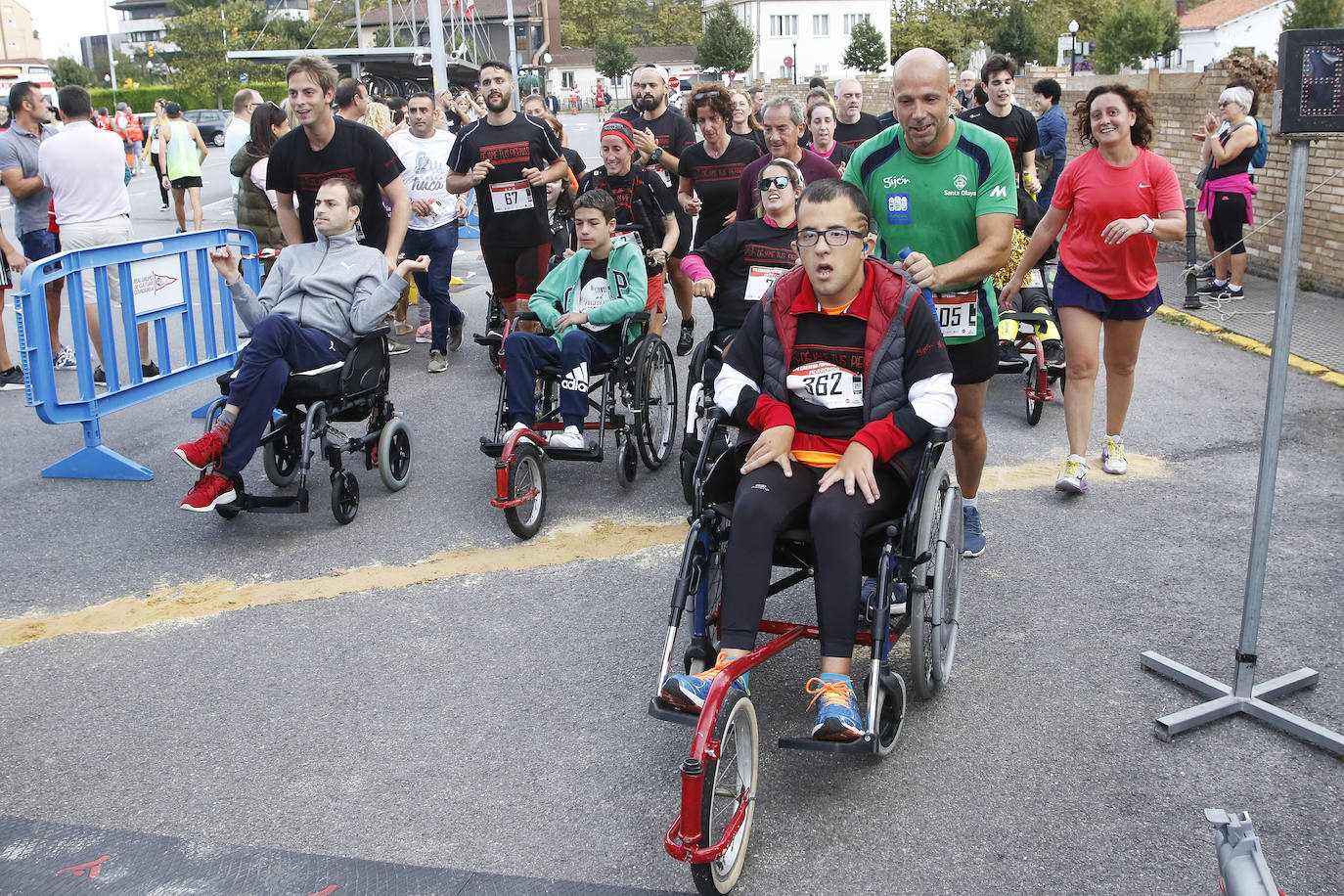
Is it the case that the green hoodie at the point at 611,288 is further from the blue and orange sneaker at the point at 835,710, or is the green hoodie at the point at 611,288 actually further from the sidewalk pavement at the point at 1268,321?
the sidewalk pavement at the point at 1268,321

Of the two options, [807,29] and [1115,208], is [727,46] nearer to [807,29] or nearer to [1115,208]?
[807,29]

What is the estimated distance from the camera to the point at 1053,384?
8.38 m

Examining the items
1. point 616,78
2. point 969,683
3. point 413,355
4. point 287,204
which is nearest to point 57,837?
point 969,683

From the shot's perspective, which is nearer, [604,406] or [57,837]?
[57,837]

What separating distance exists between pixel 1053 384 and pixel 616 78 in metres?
104

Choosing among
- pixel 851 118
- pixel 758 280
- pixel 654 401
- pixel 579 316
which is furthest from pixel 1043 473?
pixel 851 118

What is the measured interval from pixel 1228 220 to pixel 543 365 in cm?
762

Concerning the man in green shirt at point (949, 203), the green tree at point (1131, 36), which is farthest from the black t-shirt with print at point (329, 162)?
the green tree at point (1131, 36)

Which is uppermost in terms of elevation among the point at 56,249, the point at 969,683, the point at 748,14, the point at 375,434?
the point at 748,14

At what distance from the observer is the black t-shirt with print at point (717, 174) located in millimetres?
8383

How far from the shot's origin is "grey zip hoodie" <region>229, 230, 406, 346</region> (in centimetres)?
602

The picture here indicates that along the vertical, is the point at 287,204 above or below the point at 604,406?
above

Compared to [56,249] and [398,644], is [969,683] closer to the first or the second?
[398,644]

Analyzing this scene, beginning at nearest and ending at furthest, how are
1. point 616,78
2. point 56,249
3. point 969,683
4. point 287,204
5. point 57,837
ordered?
point 57,837, point 969,683, point 287,204, point 56,249, point 616,78
